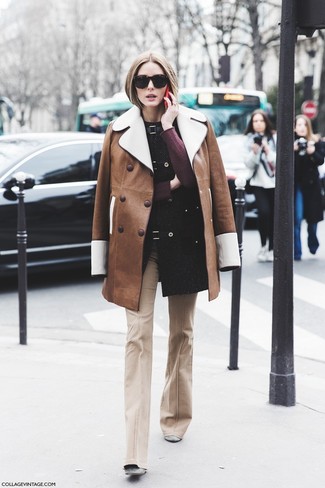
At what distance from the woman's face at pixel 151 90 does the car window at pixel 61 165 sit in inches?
201

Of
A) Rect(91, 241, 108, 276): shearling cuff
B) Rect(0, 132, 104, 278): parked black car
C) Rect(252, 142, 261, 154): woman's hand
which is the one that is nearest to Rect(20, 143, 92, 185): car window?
Rect(0, 132, 104, 278): parked black car

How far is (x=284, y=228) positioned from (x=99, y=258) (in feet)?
3.81

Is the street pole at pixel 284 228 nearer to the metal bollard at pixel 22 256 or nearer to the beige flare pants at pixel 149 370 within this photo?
the beige flare pants at pixel 149 370

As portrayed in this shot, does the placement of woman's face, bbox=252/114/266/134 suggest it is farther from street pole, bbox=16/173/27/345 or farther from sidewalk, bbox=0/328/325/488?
sidewalk, bbox=0/328/325/488

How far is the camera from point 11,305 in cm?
838

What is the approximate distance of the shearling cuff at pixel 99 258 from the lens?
4109 millimetres

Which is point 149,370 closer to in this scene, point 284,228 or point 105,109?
point 284,228

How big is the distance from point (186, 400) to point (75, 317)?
373 centimetres

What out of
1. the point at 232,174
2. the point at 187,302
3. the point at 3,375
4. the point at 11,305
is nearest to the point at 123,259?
the point at 187,302

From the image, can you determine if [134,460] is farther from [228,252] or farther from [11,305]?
[11,305]

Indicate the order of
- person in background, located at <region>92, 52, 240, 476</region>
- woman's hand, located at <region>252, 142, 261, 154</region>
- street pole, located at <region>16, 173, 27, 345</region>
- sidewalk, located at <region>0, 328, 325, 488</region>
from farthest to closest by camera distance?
woman's hand, located at <region>252, 142, 261, 154</region>, street pole, located at <region>16, 173, 27, 345</region>, person in background, located at <region>92, 52, 240, 476</region>, sidewalk, located at <region>0, 328, 325, 488</region>

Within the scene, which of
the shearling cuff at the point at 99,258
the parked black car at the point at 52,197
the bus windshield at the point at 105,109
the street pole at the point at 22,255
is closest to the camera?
the shearling cuff at the point at 99,258

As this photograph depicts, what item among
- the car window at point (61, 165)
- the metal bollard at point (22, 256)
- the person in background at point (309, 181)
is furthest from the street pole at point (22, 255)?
the person in background at point (309, 181)

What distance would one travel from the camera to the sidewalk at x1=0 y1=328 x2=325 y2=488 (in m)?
3.80
